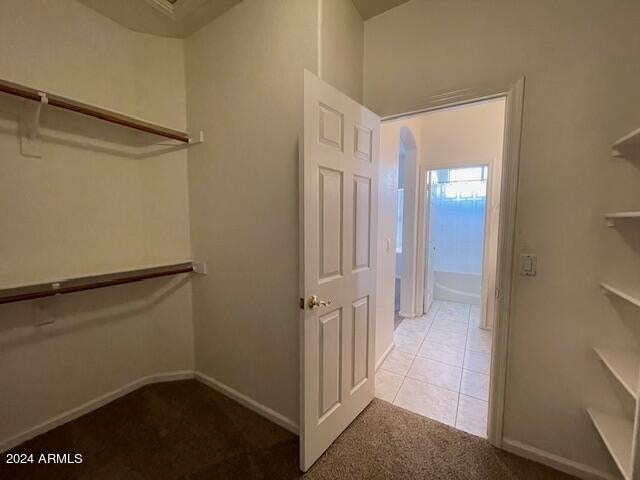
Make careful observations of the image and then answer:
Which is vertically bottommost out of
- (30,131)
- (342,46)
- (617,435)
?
(617,435)

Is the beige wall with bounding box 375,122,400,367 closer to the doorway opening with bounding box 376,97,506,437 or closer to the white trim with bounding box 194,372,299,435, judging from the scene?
the doorway opening with bounding box 376,97,506,437

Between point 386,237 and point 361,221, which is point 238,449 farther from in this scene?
point 386,237

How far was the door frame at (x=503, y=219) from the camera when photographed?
1441 mm

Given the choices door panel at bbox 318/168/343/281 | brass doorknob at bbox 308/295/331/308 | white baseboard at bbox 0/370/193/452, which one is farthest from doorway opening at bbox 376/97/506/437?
white baseboard at bbox 0/370/193/452

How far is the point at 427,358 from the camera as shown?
2.58 m

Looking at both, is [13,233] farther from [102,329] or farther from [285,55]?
[285,55]

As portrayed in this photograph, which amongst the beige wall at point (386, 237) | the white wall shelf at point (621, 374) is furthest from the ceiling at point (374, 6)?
the white wall shelf at point (621, 374)

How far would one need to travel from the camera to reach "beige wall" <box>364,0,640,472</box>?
126 cm

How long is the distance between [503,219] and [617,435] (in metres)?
1.09

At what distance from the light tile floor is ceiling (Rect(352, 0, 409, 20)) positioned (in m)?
2.75

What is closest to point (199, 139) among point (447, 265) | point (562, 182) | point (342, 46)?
point (342, 46)

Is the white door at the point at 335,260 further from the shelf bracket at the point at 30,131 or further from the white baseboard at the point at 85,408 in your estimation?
the shelf bracket at the point at 30,131

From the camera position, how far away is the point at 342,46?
1.63 metres

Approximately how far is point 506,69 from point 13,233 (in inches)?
114
